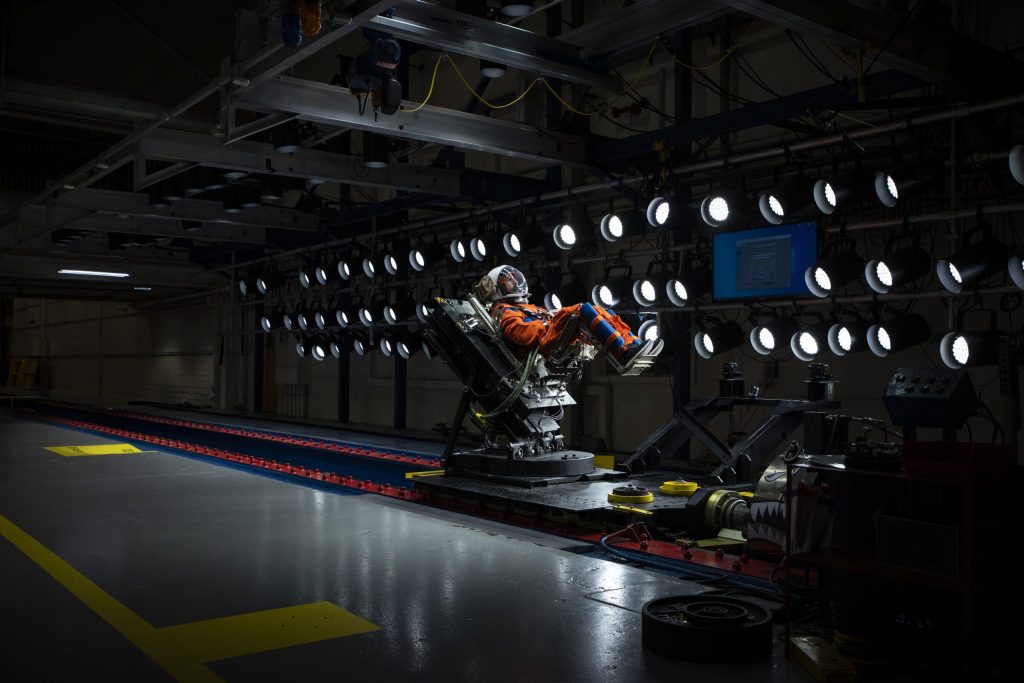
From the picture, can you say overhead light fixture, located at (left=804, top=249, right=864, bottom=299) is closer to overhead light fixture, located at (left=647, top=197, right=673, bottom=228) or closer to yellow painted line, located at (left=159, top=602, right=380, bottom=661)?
overhead light fixture, located at (left=647, top=197, right=673, bottom=228)

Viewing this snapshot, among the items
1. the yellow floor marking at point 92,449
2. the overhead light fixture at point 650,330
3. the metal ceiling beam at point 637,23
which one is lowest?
the yellow floor marking at point 92,449

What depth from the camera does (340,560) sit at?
580cm

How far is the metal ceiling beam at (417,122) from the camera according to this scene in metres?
8.24

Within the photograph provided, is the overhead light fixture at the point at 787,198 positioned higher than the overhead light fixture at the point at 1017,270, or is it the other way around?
the overhead light fixture at the point at 787,198

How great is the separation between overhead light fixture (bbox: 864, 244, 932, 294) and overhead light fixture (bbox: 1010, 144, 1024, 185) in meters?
1.22

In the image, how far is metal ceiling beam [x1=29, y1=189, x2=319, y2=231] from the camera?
45.2 ft

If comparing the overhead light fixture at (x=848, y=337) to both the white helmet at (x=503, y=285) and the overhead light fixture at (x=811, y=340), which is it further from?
the white helmet at (x=503, y=285)

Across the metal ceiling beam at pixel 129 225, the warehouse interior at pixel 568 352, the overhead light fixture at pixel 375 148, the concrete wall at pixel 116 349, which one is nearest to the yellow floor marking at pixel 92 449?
the warehouse interior at pixel 568 352

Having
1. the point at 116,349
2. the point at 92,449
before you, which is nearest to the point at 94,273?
the point at 92,449

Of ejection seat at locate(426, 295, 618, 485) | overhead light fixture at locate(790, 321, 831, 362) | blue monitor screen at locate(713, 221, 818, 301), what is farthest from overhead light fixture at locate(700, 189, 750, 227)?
ejection seat at locate(426, 295, 618, 485)

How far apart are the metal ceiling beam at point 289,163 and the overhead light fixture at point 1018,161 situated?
743cm

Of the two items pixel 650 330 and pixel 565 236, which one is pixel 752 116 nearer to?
pixel 650 330

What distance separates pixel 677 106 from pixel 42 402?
21369 millimetres

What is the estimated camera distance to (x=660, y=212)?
9.66 metres
